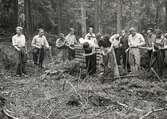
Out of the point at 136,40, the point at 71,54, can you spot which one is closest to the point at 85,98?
the point at 136,40

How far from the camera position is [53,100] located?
8984 mm

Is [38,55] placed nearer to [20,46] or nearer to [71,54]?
[20,46]

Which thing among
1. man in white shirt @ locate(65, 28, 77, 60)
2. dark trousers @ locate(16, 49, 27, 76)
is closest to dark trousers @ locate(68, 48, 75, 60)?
man in white shirt @ locate(65, 28, 77, 60)

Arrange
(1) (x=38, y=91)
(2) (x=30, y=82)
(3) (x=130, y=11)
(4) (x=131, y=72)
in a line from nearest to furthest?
(1) (x=38, y=91) < (2) (x=30, y=82) < (4) (x=131, y=72) < (3) (x=130, y=11)

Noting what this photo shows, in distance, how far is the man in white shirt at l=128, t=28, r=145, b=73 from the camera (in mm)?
12859

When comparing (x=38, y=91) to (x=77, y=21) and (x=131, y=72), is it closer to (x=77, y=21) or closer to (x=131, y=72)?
(x=131, y=72)

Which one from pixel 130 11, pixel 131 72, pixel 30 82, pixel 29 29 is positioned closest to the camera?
pixel 30 82

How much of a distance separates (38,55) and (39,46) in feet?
1.45

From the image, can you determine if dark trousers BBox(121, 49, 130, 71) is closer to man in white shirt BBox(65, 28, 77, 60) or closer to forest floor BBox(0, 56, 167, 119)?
forest floor BBox(0, 56, 167, 119)

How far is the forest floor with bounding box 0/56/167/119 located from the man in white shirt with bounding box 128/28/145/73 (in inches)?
50.8

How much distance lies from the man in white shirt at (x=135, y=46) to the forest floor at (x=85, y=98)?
4.24 ft

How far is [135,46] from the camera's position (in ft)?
42.4

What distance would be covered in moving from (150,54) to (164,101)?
15.4 ft

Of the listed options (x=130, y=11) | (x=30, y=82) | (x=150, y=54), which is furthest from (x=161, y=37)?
(x=130, y=11)
